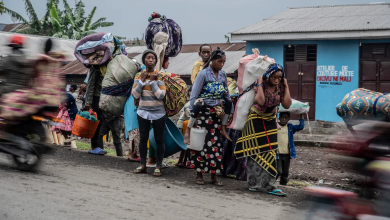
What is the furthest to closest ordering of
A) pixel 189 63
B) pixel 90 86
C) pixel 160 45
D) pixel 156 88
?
pixel 189 63 < pixel 90 86 < pixel 160 45 < pixel 156 88

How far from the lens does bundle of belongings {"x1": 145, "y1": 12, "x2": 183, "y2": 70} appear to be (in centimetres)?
861

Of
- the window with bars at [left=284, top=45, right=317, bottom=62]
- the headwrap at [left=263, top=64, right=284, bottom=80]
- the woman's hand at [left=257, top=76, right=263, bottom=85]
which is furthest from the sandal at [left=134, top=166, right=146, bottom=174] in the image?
the window with bars at [left=284, top=45, right=317, bottom=62]

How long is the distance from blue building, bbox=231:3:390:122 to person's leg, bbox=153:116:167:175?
1043 cm

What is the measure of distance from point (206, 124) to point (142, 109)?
108 cm

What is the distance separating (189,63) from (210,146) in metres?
16.9

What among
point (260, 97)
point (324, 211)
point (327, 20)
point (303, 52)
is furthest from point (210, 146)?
point (327, 20)

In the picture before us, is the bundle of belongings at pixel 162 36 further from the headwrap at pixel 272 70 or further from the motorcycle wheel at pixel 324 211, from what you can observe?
the motorcycle wheel at pixel 324 211

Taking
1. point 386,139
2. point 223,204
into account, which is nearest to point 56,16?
point 223,204

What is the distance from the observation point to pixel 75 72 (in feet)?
89.6

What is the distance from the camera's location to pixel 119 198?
5730 mm

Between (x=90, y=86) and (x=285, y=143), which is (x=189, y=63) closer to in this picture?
(x=90, y=86)

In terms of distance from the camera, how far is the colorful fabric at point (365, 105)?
611cm

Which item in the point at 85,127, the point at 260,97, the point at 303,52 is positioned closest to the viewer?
the point at 260,97

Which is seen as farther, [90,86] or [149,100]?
[90,86]
